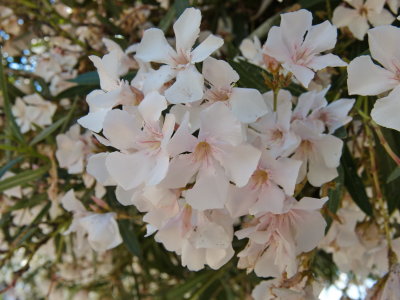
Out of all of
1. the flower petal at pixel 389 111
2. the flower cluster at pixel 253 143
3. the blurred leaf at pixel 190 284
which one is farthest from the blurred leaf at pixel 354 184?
the blurred leaf at pixel 190 284

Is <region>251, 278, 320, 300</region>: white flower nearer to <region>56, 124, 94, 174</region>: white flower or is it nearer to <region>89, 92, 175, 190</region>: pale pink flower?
<region>89, 92, 175, 190</region>: pale pink flower

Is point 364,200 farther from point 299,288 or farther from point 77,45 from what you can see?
point 77,45

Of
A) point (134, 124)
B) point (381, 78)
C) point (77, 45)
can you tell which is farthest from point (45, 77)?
point (381, 78)

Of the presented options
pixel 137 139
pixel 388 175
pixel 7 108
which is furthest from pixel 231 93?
pixel 7 108

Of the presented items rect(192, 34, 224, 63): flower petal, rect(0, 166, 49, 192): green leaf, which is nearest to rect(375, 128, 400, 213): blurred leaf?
rect(192, 34, 224, 63): flower petal

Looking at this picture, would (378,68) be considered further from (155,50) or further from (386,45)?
(155,50)

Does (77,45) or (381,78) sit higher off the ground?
(381,78)
